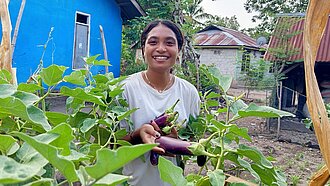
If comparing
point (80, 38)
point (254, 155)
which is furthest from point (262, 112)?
point (80, 38)

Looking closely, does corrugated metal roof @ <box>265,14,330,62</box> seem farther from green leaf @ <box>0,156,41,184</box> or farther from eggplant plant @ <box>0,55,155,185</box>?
green leaf @ <box>0,156,41,184</box>

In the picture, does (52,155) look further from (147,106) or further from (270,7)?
(270,7)

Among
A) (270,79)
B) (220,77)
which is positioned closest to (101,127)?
(220,77)

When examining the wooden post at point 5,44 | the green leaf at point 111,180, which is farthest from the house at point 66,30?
the green leaf at point 111,180

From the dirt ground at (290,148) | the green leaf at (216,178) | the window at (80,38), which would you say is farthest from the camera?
the window at (80,38)

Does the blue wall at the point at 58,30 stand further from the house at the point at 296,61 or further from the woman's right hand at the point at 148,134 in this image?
the woman's right hand at the point at 148,134

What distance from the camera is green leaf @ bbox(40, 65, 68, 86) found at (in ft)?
1.83

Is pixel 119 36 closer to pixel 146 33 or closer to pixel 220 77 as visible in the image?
pixel 146 33

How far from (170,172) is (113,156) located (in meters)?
0.15

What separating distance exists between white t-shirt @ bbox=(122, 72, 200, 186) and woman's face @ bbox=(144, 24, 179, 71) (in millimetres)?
82

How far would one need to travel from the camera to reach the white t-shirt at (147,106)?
1026mm

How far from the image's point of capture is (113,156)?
27 centimetres

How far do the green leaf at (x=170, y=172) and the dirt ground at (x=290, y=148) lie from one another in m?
3.04

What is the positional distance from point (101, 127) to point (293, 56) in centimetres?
529
